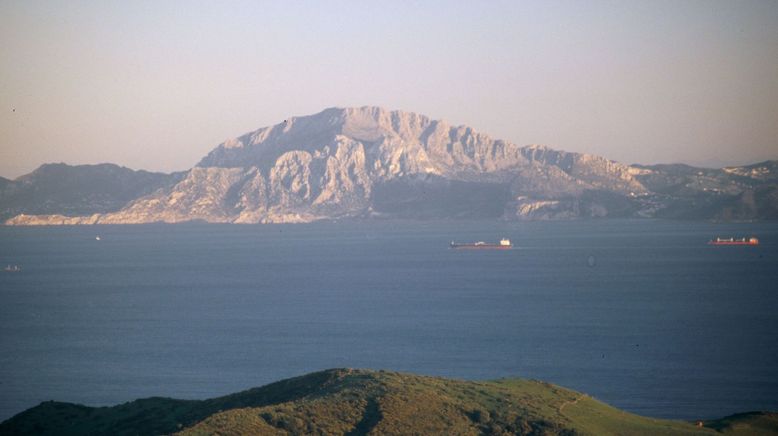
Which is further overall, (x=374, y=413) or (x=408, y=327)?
(x=408, y=327)

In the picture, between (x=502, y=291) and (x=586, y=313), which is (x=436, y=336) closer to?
(x=586, y=313)

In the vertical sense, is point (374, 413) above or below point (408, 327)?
above

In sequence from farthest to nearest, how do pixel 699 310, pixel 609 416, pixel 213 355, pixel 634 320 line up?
pixel 699 310, pixel 634 320, pixel 213 355, pixel 609 416

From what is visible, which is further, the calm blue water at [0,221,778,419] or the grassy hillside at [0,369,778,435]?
the calm blue water at [0,221,778,419]

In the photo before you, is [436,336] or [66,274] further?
[66,274]

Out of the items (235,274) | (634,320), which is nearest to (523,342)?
(634,320)
